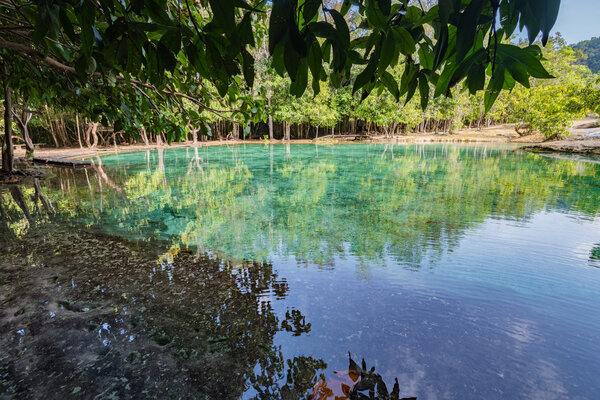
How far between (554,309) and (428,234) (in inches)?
84.3

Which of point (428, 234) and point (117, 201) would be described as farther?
point (117, 201)

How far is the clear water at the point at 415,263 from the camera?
91.4 inches

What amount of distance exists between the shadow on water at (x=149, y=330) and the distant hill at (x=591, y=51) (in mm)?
87904

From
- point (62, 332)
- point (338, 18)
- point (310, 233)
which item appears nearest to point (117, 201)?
point (310, 233)

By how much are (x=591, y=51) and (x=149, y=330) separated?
98928 millimetres

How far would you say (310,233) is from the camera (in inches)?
205

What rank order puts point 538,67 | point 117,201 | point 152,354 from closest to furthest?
1. point 538,67
2. point 152,354
3. point 117,201

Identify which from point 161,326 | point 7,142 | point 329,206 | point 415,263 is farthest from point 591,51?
point 7,142

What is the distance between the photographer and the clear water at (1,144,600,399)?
2.32 m

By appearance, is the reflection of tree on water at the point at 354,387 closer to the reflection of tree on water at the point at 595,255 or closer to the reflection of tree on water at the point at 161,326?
the reflection of tree on water at the point at 161,326

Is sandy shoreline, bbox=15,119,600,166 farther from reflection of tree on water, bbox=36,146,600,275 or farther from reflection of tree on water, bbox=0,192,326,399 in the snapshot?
reflection of tree on water, bbox=0,192,326,399

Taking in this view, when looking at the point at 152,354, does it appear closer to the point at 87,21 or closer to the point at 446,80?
the point at 87,21

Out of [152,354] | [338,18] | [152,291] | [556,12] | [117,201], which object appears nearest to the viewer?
[556,12]

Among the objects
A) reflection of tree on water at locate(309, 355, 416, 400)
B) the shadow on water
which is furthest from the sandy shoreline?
reflection of tree on water at locate(309, 355, 416, 400)
